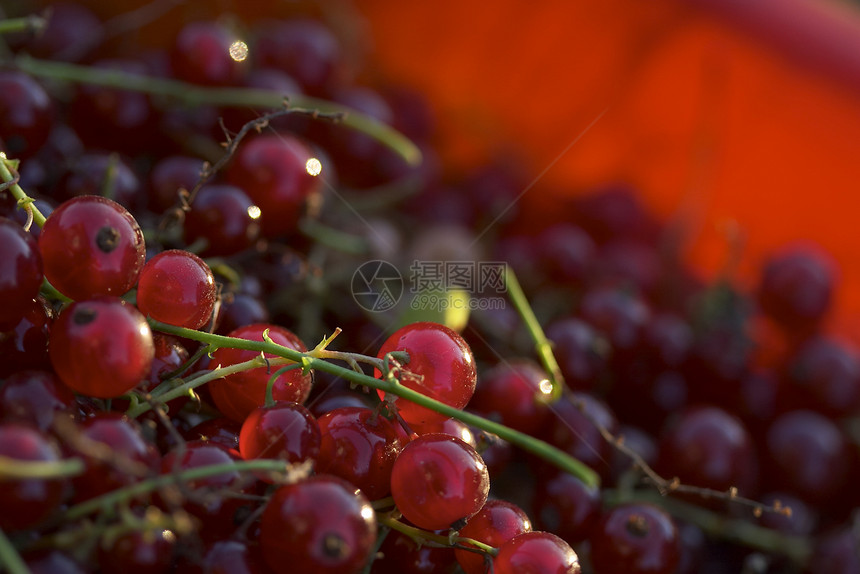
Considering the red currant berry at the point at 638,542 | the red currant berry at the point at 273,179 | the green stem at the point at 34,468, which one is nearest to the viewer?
the green stem at the point at 34,468

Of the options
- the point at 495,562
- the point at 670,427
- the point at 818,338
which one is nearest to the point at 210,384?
the point at 495,562

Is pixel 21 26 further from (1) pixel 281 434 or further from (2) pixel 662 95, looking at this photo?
(2) pixel 662 95

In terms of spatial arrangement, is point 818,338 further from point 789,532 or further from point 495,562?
point 495,562

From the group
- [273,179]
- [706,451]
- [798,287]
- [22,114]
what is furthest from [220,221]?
[798,287]

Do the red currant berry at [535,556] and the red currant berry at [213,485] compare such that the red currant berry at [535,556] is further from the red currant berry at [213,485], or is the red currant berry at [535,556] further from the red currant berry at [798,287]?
the red currant berry at [798,287]

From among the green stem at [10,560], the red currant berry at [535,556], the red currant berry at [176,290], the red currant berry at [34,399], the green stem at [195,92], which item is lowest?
the green stem at [10,560]

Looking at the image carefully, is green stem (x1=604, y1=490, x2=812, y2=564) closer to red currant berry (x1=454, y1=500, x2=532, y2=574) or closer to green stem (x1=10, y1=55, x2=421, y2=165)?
red currant berry (x1=454, y1=500, x2=532, y2=574)

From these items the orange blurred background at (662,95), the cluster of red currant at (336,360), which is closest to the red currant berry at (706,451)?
→ the cluster of red currant at (336,360)
